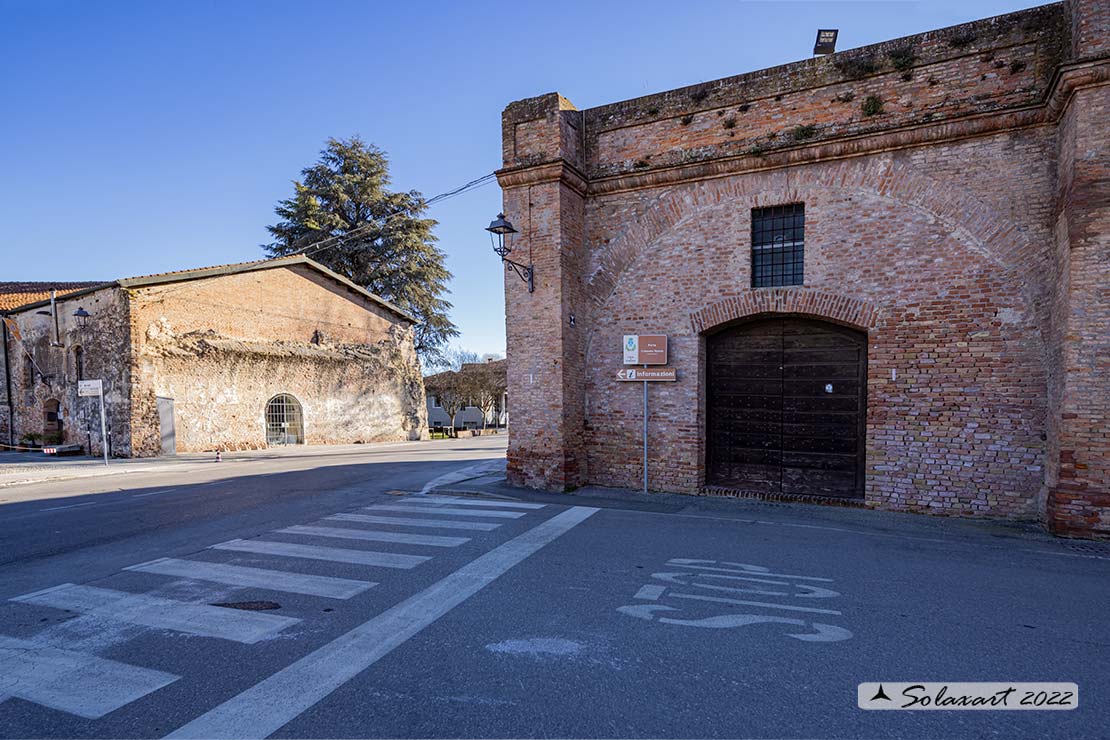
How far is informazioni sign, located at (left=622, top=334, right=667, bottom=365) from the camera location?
397 inches

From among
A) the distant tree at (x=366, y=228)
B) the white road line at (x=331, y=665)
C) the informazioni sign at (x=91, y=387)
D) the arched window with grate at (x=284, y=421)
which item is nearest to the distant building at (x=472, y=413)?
the distant tree at (x=366, y=228)

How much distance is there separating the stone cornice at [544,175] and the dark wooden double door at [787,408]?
3.96 meters

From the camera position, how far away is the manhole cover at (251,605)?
4727 millimetres

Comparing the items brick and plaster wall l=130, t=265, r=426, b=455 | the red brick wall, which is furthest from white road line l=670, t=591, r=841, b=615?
brick and plaster wall l=130, t=265, r=426, b=455

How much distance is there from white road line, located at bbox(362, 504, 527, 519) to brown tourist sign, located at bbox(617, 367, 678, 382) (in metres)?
3.32

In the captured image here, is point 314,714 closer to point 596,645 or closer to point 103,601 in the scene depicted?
point 596,645

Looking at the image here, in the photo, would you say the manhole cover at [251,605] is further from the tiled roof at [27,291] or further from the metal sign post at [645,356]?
the tiled roof at [27,291]

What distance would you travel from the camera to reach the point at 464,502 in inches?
371

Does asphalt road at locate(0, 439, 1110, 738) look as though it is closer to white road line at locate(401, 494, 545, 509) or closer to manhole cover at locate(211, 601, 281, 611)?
manhole cover at locate(211, 601, 281, 611)

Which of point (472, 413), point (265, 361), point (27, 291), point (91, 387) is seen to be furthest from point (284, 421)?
point (472, 413)

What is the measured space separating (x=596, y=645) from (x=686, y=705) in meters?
0.90

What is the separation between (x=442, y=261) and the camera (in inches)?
1375

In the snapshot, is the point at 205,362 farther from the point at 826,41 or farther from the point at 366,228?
the point at 826,41

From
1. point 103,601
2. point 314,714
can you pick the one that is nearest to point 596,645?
point 314,714
